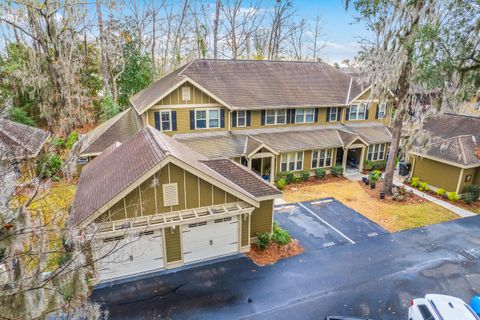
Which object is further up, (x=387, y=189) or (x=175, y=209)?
(x=175, y=209)

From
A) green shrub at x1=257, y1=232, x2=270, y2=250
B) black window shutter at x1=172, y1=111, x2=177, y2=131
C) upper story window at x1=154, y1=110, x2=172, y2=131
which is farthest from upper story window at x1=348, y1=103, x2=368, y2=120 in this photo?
green shrub at x1=257, y1=232, x2=270, y2=250

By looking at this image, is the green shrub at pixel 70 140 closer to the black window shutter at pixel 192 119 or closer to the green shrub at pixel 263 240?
the black window shutter at pixel 192 119

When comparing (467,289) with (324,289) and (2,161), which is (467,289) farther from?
(2,161)

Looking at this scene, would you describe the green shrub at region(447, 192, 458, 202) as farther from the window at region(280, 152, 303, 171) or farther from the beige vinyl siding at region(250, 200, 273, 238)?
the beige vinyl siding at region(250, 200, 273, 238)

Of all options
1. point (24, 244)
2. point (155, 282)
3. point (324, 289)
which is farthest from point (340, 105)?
point (24, 244)

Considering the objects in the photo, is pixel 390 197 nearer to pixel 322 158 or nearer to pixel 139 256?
pixel 322 158
